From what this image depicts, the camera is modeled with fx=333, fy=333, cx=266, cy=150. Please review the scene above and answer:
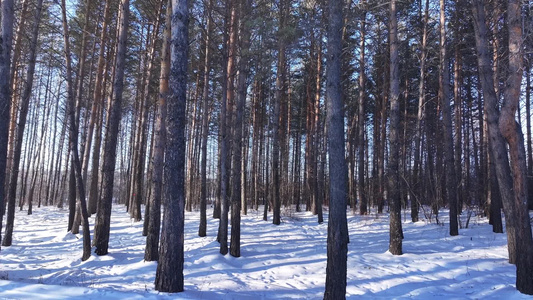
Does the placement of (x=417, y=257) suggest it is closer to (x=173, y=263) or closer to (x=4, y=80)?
(x=173, y=263)

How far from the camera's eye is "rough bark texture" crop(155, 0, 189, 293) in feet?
17.3

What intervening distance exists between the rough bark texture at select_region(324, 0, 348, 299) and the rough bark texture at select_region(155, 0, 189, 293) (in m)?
2.42

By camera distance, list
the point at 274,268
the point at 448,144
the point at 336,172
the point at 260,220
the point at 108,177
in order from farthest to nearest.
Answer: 1. the point at 260,220
2. the point at 448,144
3. the point at 108,177
4. the point at 274,268
5. the point at 336,172

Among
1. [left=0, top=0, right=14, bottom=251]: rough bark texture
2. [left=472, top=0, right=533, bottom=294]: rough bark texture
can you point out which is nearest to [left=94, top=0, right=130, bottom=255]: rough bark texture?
[left=0, top=0, right=14, bottom=251]: rough bark texture

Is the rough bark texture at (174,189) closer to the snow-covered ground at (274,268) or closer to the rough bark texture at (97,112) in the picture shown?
the snow-covered ground at (274,268)

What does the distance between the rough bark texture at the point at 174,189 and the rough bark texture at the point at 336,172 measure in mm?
2423

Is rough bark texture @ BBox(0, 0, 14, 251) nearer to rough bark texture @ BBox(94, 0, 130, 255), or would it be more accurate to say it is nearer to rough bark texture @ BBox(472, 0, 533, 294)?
rough bark texture @ BBox(94, 0, 130, 255)

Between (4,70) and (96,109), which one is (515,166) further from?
(96,109)

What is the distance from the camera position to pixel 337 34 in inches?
230

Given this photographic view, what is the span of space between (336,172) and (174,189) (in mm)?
2648

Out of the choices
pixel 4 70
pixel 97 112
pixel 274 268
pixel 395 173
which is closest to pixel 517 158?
pixel 395 173

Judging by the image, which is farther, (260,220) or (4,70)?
(260,220)

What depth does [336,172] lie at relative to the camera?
5500mm

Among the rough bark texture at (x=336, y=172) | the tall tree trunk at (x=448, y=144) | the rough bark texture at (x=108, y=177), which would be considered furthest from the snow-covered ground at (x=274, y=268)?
the rough bark texture at (x=336, y=172)
